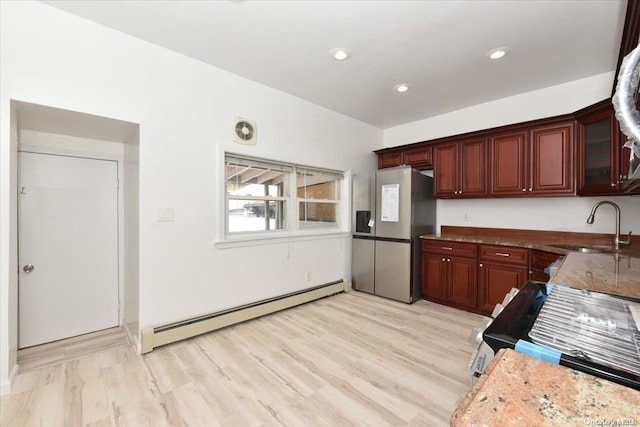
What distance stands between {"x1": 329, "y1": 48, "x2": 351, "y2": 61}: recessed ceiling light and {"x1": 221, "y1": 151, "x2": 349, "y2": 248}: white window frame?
130 cm

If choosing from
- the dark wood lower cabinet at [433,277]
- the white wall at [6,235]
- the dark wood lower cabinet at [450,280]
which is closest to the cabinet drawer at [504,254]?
the dark wood lower cabinet at [450,280]

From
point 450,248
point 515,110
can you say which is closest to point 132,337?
point 450,248

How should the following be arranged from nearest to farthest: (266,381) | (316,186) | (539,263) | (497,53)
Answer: (266,381), (497,53), (539,263), (316,186)

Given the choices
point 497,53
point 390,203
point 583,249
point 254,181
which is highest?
point 497,53

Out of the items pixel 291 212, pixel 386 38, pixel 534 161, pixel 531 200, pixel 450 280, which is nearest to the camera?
pixel 386 38

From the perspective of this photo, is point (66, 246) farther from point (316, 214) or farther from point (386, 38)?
point (386, 38)

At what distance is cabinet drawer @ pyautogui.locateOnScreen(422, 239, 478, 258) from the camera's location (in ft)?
10.7

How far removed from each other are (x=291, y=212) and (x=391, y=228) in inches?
53.8

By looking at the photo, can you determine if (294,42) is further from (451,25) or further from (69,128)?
(69,128)

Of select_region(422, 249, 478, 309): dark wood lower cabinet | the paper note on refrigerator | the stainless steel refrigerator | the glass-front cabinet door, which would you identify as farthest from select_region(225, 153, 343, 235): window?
the glass-front cabinet door

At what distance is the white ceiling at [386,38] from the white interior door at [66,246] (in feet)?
4.79

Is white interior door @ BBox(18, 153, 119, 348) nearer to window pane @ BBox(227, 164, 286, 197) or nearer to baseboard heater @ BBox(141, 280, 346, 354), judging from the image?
baseboard heater @ BBox(141, 280, 346, 354)

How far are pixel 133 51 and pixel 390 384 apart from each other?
131 inches

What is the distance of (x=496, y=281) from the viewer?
307 centimetres
